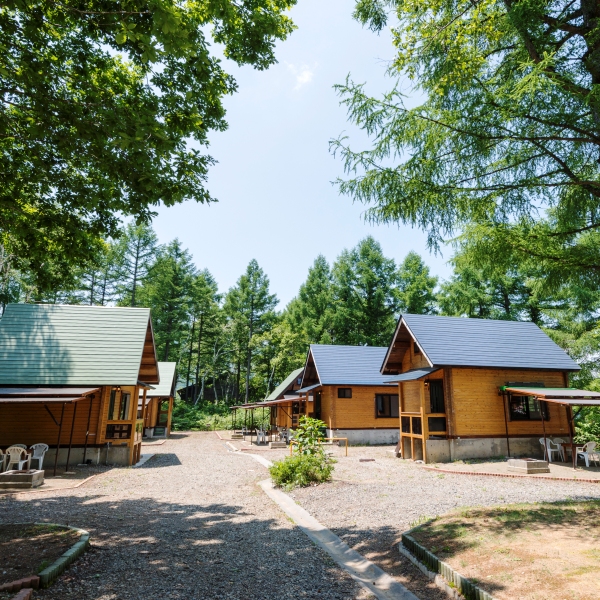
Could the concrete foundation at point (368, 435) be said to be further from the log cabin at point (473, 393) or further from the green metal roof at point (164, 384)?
the green metal roof at point (164, 384)

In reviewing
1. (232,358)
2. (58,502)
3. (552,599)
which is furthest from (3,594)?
(232,358)

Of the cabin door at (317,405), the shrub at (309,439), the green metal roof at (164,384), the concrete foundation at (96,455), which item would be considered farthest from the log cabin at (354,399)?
the concrete foundation at (96,455)

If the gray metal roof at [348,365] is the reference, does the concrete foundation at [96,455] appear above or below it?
below

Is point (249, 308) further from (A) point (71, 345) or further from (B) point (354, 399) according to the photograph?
(A) point (71, 345)

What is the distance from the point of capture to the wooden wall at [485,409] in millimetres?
16453

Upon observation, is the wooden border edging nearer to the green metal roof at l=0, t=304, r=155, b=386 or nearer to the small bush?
the small bush

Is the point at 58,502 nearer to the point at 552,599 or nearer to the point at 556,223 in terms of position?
the point at 552,599

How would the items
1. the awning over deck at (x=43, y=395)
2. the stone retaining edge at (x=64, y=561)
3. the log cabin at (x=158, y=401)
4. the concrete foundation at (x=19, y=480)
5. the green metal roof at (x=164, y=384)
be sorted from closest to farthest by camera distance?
the stone retaining edge at (x=64, y=561), the concrete foundation at (x=19, y=480), the awning over deck at (x=43, y=395), the green metal roof at (x=164, y=384), the log cabin at (x=158, y=401)

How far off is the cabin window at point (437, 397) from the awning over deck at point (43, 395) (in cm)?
1371

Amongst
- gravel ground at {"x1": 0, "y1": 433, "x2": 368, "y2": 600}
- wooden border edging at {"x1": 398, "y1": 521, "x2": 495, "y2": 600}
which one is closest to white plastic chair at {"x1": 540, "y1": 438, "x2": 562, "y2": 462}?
gravel ground at {"x1": 0, "y1": 433, "x2": 368, "y2": 600}

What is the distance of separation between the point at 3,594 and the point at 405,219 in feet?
22.0

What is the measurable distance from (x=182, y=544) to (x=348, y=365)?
20291 mm

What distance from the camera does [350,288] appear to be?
1863 inches

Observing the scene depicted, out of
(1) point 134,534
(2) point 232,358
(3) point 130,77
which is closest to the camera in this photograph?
(1) point 134,534
